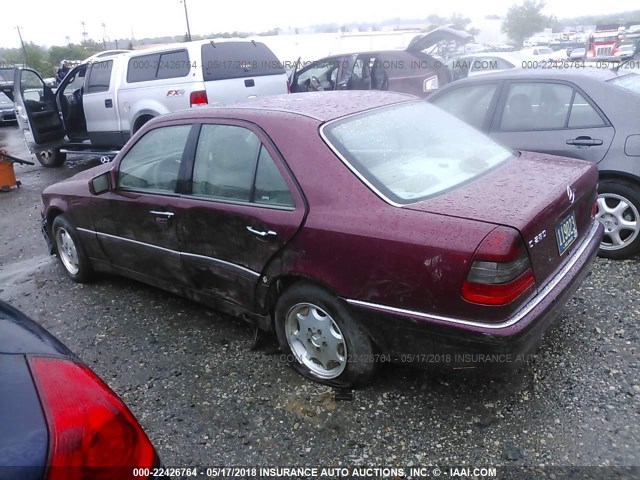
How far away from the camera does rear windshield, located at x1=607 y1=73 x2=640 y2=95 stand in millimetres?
4188

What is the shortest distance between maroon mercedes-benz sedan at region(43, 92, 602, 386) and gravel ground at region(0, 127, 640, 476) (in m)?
0.29

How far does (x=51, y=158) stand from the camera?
10.9 metres

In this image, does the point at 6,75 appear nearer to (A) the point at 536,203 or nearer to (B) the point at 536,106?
(B) the point at 536,106

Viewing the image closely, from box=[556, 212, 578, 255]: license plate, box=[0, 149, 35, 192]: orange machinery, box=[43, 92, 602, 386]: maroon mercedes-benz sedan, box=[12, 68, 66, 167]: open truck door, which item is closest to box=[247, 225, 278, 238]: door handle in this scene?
box=[43, 92, 602, 386]: maroon mercedes-benz sedan

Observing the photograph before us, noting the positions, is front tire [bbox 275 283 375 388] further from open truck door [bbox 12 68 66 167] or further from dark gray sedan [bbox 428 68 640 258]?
open truck door [bbox 12 68 66 167]

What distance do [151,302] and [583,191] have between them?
3.22 meters

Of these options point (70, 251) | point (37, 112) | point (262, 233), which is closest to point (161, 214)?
point (262, 233)

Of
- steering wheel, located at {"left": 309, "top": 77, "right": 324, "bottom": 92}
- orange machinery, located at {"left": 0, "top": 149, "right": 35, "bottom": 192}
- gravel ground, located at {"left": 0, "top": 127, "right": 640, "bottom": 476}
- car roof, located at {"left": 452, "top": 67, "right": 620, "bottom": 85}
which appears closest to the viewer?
gravel ground, located at {"left": 0, "top": 127, "right": 640, "bottom": 476}

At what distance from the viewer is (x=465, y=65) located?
13.1 m

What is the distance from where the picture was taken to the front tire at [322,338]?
2.67m

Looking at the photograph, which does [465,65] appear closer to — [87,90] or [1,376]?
[87,90]

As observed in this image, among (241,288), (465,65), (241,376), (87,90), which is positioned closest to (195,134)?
(241,288)

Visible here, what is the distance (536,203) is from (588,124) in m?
2.22

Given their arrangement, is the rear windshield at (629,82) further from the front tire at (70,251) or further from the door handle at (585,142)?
the front tire at (70,251)
